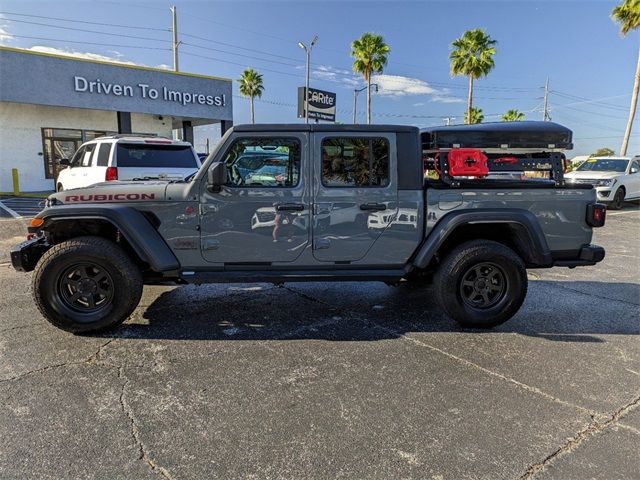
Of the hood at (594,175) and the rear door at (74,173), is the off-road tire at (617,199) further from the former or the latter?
the rear door at (74,173)

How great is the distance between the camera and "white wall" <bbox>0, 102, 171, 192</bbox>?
17359 mm

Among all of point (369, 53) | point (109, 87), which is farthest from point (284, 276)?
point (369, 53)

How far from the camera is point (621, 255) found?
8.05 metres

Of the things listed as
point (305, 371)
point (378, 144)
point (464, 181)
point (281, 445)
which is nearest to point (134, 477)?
point (281, 445)

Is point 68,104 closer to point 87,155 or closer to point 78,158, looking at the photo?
point 78,158

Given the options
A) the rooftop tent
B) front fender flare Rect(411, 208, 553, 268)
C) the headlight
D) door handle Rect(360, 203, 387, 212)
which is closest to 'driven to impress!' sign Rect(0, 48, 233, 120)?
the headlight

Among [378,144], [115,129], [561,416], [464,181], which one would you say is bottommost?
[561,416]

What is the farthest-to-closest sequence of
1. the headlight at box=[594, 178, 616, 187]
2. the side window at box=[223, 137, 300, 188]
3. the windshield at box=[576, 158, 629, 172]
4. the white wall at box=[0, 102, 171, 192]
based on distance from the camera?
the white wall at box=[0, 102, 171, 192]
the windshield at box=[576, 158, 629, 172]
the headlight at box=[594, 178, 616, 187]
the side window at box=[223, 137, 300, 188]

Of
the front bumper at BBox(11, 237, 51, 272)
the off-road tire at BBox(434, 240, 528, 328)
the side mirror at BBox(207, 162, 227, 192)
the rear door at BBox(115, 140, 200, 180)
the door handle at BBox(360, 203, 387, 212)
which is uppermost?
the rear door at BBox(115, 140, 200, 180)

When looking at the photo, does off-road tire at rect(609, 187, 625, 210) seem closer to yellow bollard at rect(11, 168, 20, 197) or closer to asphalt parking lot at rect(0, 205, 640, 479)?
asphalt parking lot at rect(0, 205, 640, 479)

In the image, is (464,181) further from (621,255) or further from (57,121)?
(57,121)

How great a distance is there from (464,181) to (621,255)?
5.62m

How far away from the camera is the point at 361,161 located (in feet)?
13.6

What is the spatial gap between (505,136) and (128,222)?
353 cm
